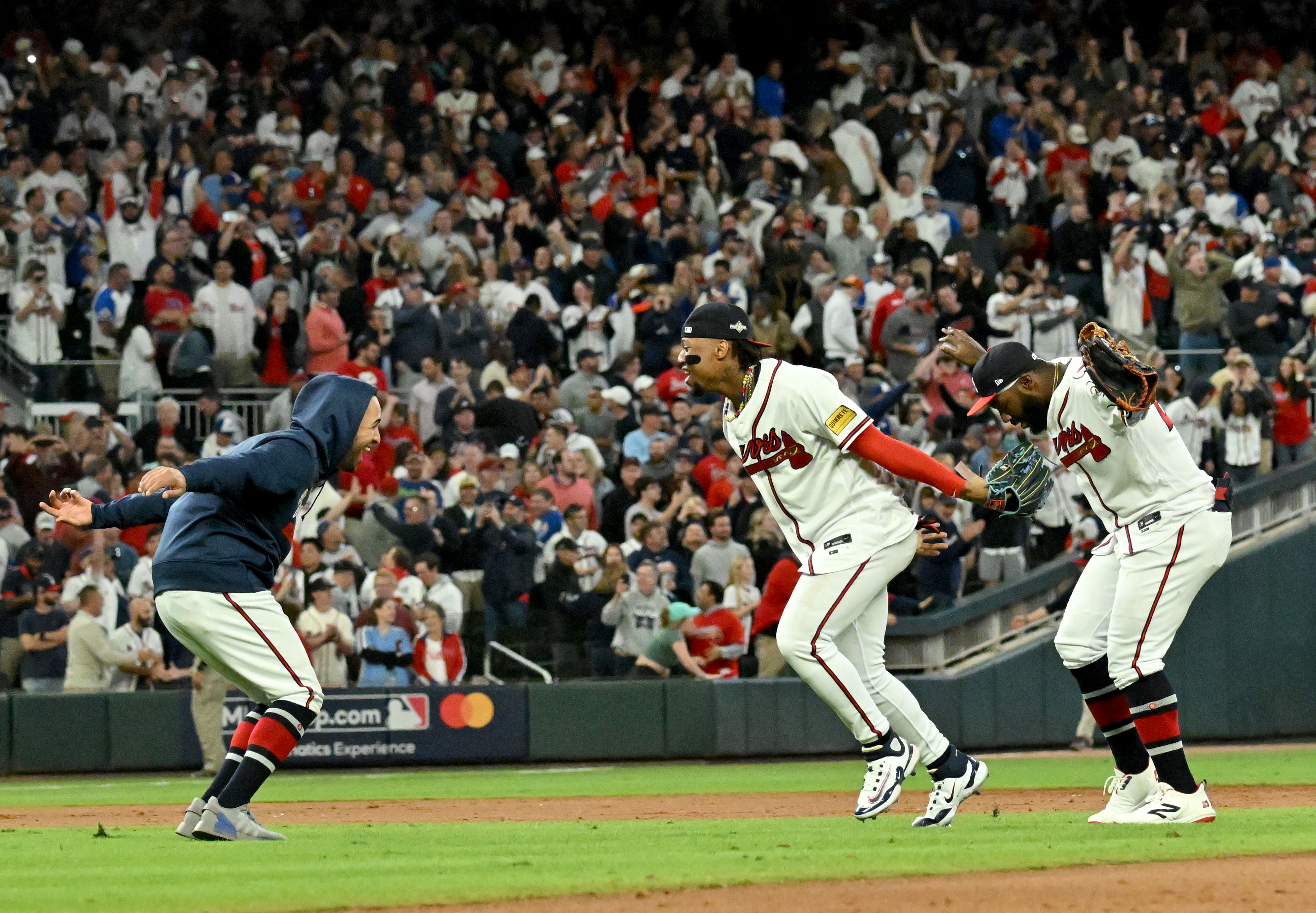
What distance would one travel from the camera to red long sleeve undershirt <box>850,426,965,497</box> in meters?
6.96

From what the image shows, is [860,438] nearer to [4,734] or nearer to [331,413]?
[331,413]

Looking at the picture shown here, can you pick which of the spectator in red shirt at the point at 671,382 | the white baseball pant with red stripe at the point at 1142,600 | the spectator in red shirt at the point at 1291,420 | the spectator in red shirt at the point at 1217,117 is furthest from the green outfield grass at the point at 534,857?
the spectator in red shirt at the point at 1217,117

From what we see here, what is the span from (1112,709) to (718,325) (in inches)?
92.2

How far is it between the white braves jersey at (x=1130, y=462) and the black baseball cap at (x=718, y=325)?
1.28 meters

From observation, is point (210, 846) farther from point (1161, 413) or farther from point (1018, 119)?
point (1018, 119)

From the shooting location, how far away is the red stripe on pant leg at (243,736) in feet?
23.4

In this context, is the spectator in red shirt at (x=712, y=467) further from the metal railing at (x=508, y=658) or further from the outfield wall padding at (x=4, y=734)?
the outfield wall padding at (x=4, y=734)

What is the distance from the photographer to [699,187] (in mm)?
19672

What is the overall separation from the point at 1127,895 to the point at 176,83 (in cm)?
1637

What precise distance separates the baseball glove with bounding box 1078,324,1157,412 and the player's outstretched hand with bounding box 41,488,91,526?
3.83m

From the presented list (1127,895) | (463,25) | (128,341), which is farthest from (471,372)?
(1127,895)

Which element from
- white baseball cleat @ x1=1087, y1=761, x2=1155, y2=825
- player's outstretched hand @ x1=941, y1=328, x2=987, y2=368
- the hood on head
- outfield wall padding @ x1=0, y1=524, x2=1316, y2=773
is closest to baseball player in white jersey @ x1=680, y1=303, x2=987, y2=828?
player's outstretched hand @ x1=941, y1=328, x2=987, y2=368

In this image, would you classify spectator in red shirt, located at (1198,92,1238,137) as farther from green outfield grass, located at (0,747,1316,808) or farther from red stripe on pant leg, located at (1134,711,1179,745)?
red stripe on pant leg, located at (1134,711,1179,745)

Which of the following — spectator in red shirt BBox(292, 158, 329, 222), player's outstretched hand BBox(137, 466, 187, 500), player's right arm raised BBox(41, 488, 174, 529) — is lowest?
player's right arm raised BBox(41, 488, 174, 529)
